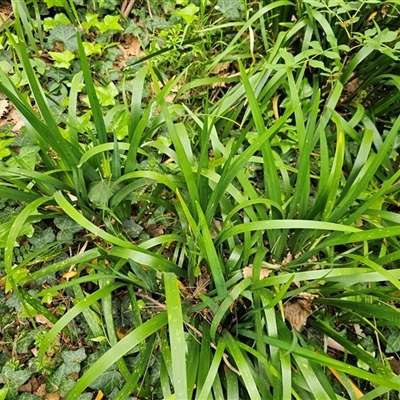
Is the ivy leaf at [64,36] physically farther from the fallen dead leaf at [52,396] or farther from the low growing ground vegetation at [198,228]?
the fallen dead leaf at [52,396]

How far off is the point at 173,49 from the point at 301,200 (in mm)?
1105

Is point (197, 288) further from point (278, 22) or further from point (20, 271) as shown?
point (278, 22)

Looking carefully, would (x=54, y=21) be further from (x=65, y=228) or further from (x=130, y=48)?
(x=65, y=228)

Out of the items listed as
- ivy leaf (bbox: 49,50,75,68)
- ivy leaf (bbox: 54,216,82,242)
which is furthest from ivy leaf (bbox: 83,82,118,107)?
ivy leaf (bbox: 54,216,82,242)

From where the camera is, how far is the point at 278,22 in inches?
80.8

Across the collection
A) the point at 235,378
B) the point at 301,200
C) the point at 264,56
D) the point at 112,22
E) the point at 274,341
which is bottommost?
the point at 235,378

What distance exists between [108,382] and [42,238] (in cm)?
60

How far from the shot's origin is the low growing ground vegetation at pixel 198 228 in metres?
1.26

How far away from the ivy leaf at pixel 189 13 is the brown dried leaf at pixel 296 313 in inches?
58.9

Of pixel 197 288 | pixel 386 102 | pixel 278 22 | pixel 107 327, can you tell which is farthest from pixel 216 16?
pixel 107 327

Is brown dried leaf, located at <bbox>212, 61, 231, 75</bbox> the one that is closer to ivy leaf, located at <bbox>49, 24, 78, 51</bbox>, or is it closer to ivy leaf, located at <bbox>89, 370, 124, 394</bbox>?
ivy leaf, located at <bbox>49, 24, 78, 51</bbox>

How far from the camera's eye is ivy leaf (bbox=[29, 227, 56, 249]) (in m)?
1.62

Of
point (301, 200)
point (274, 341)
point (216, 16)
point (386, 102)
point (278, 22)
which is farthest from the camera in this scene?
point (216, 16)

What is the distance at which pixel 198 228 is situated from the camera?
4.11 ft
